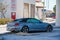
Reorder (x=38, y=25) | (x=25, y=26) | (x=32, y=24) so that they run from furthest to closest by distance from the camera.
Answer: (x=38, y=25) → (x=32, y=24) → (x=25, y=26)

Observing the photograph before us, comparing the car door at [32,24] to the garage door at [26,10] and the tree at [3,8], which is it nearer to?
the tree at [3,8]

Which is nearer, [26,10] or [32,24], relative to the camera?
[32,24]

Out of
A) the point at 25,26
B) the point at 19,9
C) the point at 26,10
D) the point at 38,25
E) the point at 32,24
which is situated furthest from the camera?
the point at 26,10

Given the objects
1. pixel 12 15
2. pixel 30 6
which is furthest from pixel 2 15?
pixel 30 6

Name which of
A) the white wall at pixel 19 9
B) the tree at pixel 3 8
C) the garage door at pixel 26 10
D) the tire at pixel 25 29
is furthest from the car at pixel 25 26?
the garage door at pixel 26 10

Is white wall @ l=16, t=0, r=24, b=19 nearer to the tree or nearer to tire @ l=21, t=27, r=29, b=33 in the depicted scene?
the tree

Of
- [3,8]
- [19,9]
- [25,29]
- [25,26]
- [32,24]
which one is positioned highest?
[3,8]

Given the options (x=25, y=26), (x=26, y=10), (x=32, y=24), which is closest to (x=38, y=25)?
(x=32, y=24)

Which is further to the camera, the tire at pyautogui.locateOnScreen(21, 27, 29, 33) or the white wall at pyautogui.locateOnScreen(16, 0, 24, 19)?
the white wall at pyautogui.locateOnScreen(16, 0, 24, 19)

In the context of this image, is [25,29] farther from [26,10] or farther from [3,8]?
[26,10]

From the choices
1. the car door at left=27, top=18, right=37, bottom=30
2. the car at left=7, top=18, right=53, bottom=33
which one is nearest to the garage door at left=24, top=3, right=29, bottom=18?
the car at left=7, top=18, right=53, bottom=33

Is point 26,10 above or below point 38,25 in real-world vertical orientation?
above

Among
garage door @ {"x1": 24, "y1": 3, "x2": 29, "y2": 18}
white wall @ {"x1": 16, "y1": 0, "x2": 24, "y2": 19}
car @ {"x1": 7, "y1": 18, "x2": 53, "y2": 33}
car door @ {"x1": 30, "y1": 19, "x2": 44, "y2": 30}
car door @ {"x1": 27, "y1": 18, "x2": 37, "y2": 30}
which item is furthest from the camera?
garage door @ {"x1": 24, "y1": 3, "x2": 29, "y2": 18}

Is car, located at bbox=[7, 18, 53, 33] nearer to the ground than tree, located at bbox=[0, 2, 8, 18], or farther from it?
nearer to the ground
